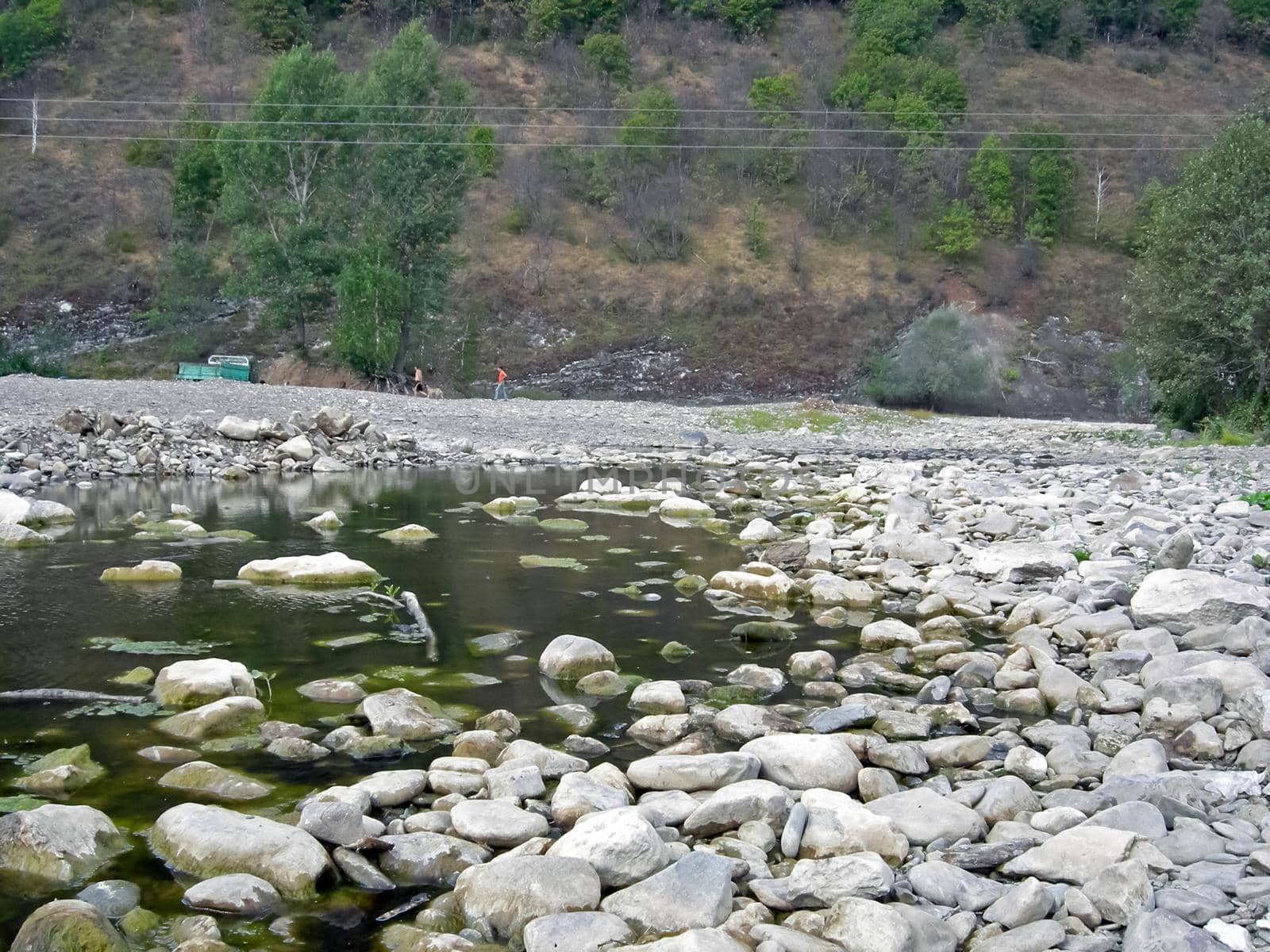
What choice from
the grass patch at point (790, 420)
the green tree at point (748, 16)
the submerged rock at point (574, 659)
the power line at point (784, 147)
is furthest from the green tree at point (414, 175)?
the green tree at point (748, 16)

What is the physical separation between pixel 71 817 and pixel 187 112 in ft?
209

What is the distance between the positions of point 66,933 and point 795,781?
3.05 meters

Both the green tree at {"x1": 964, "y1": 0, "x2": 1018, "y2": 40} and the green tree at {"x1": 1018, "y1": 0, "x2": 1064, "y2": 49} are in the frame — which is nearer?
the green tree at {"x1": 964, "y1": 0, "x2": 1018, "y2": 40}

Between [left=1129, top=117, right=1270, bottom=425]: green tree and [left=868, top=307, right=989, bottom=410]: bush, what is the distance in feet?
64.9

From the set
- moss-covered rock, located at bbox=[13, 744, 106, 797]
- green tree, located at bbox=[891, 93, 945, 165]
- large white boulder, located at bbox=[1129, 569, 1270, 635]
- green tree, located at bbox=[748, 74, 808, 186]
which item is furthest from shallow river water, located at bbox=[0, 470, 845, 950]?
green tree, located at bbox=[891, 93, 945, 165]

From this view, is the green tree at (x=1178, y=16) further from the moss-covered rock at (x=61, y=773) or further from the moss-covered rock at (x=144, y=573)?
the moss-covered rock at (x=61, y=773)

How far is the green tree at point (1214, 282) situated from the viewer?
23750 millimetres

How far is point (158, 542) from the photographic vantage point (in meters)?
11.4

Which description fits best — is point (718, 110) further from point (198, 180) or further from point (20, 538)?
point (20, 538)

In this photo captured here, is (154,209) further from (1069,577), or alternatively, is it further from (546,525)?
(1069,577)

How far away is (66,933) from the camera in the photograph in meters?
3.62

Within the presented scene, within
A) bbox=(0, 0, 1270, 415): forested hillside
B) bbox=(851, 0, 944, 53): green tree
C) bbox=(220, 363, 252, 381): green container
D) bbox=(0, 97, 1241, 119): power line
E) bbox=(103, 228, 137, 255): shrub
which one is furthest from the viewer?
bbox=(851, 0, 944, 53): green tree

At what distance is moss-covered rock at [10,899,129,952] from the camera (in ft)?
11.8

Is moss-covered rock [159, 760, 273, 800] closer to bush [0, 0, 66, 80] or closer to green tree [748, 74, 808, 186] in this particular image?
green tree [748, 74, 808, 186]
